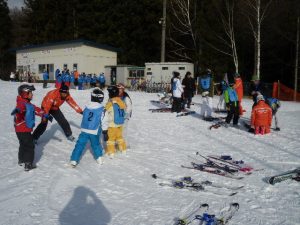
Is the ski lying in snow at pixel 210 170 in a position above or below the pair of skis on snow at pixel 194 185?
above

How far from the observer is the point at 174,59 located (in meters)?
37.4

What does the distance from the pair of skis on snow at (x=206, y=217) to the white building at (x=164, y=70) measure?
22669 millimetres

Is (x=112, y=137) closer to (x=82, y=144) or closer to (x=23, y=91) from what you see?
(x=82, y=144)

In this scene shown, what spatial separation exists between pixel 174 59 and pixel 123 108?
99.2 ft

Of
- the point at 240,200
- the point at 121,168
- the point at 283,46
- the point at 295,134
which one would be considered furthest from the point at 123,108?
the point at 283,46

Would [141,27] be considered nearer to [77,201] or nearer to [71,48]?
[71,48]

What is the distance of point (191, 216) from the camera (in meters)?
4.71

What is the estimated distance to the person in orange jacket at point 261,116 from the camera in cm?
1021

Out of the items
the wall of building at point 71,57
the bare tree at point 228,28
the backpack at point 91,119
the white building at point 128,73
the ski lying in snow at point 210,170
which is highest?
the bare tree at point 228,28

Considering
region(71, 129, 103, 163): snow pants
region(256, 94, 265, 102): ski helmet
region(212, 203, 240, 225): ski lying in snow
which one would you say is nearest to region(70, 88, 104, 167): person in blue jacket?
region(71, 129, 103, 163): snow pants

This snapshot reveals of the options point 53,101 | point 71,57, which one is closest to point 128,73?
point 71,57

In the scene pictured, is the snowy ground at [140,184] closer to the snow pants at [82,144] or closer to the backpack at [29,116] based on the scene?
the snow pants at [82,144]

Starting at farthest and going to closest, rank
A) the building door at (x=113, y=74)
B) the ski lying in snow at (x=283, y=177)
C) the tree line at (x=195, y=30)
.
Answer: the building door at (x=113, y=74), the tree line at (x=195, y=30), the ski lying in snow at (x=283, y=177)

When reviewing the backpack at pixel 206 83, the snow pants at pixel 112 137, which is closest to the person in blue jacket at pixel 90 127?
the snow pants at pixel 112 137
